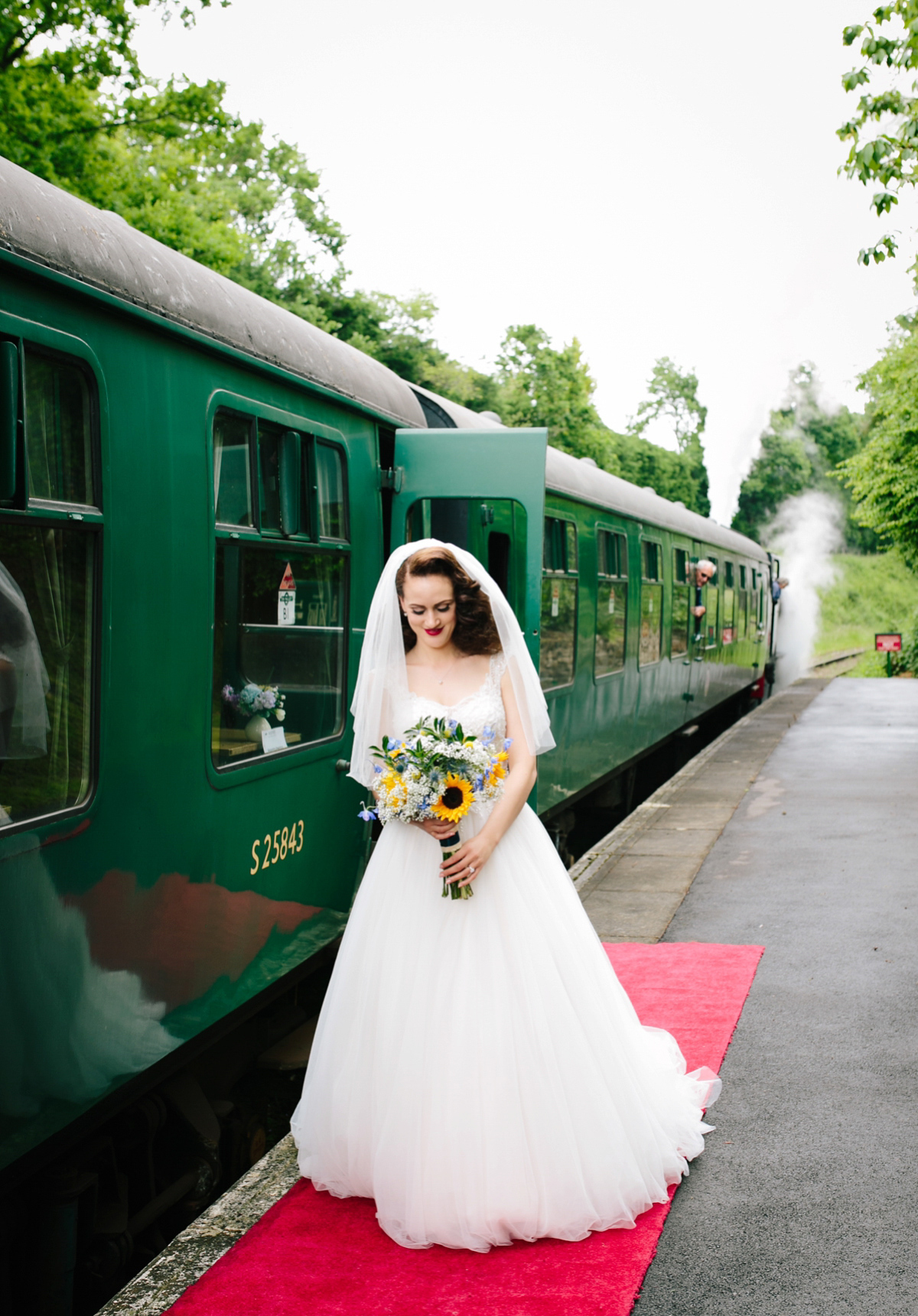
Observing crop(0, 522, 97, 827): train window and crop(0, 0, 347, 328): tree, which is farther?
crop(0, 0, 347, 328): tree

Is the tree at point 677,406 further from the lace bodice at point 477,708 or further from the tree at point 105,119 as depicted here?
the lace bodice at point 477,708

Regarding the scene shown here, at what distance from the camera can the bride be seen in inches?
136

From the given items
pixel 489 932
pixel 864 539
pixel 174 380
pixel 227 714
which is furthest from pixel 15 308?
pixel 864 539

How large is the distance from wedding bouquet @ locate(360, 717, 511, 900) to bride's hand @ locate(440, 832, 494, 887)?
2cm

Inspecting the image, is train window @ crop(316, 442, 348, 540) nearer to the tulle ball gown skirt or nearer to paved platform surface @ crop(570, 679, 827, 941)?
the tulle ball gown skirt

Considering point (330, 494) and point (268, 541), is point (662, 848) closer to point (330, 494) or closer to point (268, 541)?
point (330, 494)

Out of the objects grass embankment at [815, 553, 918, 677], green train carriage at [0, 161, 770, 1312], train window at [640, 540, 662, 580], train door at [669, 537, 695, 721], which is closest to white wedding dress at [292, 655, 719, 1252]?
green train carriage at [0, 161, 770, 1312]

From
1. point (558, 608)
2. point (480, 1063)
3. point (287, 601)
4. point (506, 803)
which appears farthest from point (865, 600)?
point (480, 1063)

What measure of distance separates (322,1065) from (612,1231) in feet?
3.19

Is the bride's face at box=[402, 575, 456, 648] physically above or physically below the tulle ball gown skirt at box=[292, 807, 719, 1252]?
above

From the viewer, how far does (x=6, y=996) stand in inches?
116

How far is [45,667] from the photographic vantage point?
10.3 ft

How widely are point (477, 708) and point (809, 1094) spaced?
2105 millimetres

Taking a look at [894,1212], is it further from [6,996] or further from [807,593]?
[807,593]
